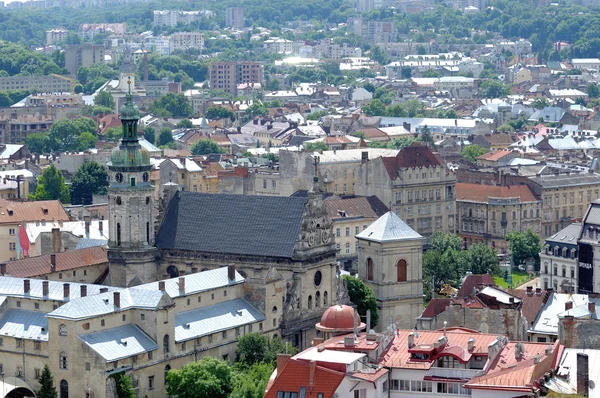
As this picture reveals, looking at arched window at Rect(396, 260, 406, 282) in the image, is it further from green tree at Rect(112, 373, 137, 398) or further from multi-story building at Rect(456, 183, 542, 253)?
multi-story building at Rect(456, 183, 542, 253)

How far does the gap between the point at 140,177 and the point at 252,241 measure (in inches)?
322

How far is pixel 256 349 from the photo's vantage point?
304ft

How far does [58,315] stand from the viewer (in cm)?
8662

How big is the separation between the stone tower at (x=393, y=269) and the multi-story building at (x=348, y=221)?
73.3 feet

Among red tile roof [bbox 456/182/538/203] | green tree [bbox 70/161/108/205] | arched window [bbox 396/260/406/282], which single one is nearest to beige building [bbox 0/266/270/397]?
arched window [bbox 396/260/406/282]

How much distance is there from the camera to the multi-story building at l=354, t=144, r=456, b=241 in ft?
469

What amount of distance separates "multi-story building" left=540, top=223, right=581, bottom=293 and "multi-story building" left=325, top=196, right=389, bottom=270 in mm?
16238

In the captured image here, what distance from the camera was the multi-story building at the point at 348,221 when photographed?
433 ft

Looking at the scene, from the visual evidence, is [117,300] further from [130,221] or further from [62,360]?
[130,221]

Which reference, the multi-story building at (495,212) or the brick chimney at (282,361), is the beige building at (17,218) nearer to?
the multi-story building at (495,212)

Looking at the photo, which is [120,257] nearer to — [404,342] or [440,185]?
[404,342]

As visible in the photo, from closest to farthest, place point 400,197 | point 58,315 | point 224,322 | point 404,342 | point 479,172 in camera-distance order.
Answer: point 404,342, point 58,315, point 224,322, point 400,197, point 479,172

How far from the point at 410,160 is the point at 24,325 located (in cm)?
5993

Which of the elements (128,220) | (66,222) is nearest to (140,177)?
(128,220)
